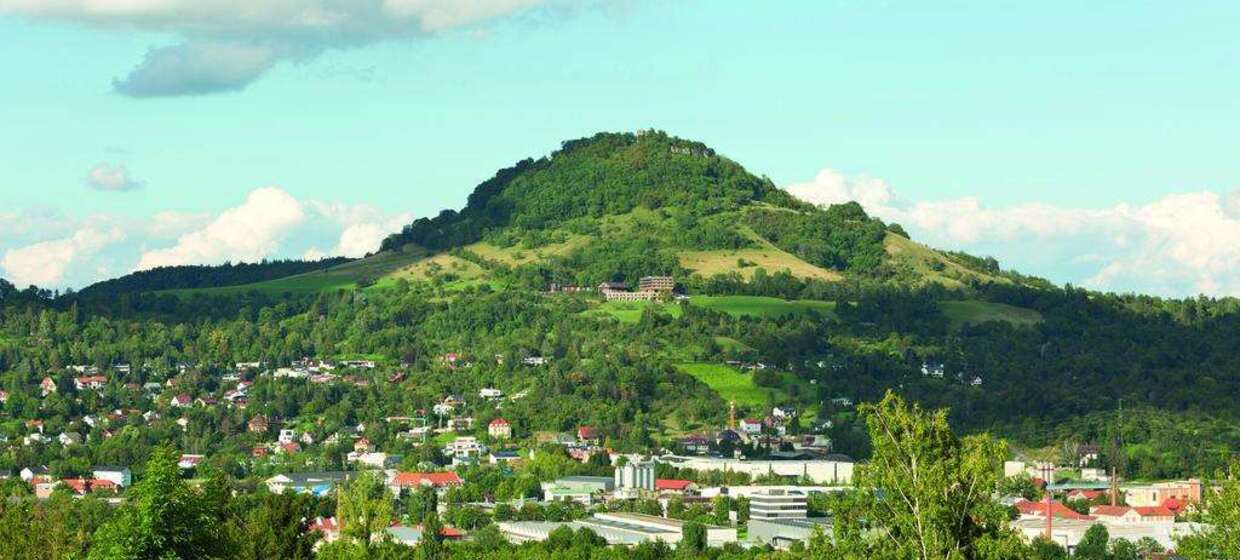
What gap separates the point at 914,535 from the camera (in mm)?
40031

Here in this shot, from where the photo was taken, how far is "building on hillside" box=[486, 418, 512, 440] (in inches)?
6954

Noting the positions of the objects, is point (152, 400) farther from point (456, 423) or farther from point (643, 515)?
point (643, 515)

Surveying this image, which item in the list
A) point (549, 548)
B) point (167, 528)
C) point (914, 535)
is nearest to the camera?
point (914, 535)

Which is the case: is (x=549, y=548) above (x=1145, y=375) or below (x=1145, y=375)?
below

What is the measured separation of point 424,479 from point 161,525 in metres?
110

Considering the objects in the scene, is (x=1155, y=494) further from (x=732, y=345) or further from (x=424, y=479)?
(x=732, y=345)

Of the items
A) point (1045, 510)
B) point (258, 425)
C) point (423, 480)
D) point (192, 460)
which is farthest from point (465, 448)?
point (1045, 510)

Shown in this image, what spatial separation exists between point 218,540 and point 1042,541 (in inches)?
2960

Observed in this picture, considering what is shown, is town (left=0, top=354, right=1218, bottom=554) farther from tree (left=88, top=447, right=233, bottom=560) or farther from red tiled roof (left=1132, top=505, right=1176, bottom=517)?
tree (left=88, top=447, right=233, bottom=560)

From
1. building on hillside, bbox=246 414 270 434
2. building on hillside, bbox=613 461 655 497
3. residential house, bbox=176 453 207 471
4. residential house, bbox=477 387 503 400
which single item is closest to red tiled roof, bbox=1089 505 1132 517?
building on hillside, bbox=613 461 655 497

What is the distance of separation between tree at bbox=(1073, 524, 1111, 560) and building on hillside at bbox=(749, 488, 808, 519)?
18.2m

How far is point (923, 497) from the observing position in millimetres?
39812

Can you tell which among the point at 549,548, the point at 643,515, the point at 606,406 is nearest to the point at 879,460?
the point at 549,548

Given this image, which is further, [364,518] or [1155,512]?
[1155,512]
